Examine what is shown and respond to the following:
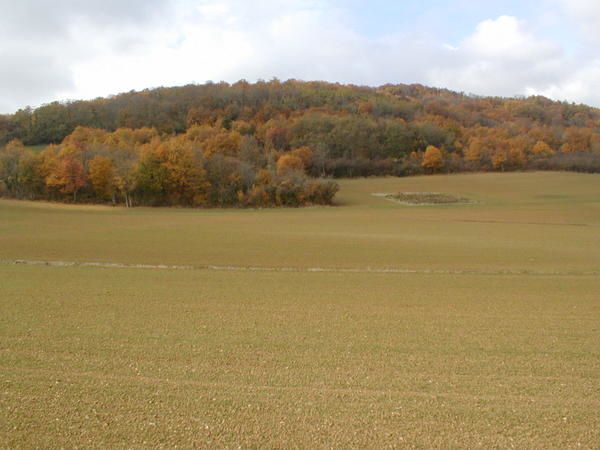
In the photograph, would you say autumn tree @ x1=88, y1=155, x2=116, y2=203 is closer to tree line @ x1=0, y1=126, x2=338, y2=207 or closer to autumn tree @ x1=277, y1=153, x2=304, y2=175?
tree line @ x1=0, y1=126, x2=338, y2=207

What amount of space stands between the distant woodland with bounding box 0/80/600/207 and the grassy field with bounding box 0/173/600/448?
46.3 meters

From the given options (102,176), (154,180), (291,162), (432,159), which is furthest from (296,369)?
(432,159)

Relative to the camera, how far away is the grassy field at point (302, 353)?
6.32 meters

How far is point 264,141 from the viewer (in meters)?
110

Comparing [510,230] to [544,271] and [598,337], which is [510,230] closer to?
[544,271]

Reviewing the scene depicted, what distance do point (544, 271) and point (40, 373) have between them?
21.3 meters

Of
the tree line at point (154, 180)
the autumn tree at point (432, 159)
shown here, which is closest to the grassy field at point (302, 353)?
the tree line at point (154, 180)

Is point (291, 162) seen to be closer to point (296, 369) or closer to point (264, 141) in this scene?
point (264, 141)

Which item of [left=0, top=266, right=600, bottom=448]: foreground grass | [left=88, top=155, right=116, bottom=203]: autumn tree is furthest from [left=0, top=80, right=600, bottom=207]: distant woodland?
[left=0, top=266, right=600, bottom=448]: foreground grass

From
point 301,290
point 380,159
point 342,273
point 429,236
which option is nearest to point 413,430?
point 301,290

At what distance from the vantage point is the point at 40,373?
8.14 m

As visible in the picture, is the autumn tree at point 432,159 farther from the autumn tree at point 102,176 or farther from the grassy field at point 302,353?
the grassy field at point 302,353

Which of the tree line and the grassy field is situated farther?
the tree line

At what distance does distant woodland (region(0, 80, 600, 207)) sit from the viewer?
7162cm
